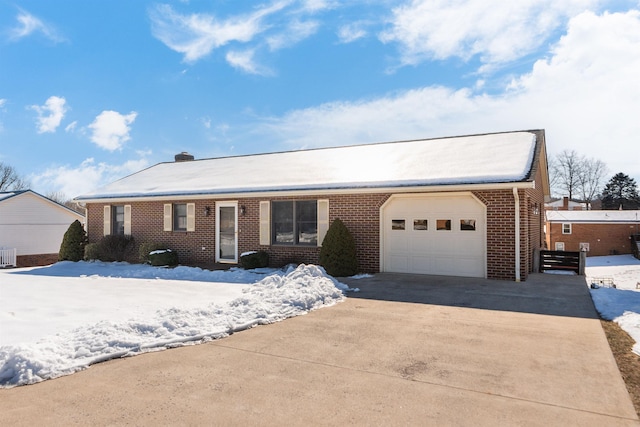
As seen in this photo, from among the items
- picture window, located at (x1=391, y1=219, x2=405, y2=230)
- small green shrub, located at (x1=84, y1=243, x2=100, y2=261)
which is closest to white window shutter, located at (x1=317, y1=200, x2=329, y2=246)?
picture window, located at (x1=391, y1=219, x2=405, y2=230)

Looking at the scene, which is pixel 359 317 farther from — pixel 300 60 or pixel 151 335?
pixel 300 60

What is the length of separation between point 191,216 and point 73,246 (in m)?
5.62

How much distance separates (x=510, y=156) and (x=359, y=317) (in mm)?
7699

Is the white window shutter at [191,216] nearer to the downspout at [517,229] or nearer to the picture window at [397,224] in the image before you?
the picture window at [397,224]

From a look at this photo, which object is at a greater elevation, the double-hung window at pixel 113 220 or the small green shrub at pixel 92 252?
the double-hung window at pixel 113 220

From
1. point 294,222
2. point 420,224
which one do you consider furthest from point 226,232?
point 420,224

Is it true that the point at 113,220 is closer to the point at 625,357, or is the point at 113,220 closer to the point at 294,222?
the point at 294,222

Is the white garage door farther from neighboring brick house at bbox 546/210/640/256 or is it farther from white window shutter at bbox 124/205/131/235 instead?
neighboring brick house at bbox 546/210/640/256

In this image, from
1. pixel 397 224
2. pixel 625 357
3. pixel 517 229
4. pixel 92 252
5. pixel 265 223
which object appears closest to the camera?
pixel 625 357


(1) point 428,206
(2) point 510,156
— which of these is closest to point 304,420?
(1) point 428,206

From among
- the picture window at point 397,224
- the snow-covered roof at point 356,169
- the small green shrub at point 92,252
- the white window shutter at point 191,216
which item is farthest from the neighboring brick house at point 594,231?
the small green shrub at point 92,252

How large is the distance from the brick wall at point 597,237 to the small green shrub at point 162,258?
33937mm

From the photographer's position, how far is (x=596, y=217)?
1532 inches

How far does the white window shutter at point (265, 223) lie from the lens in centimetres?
1356
